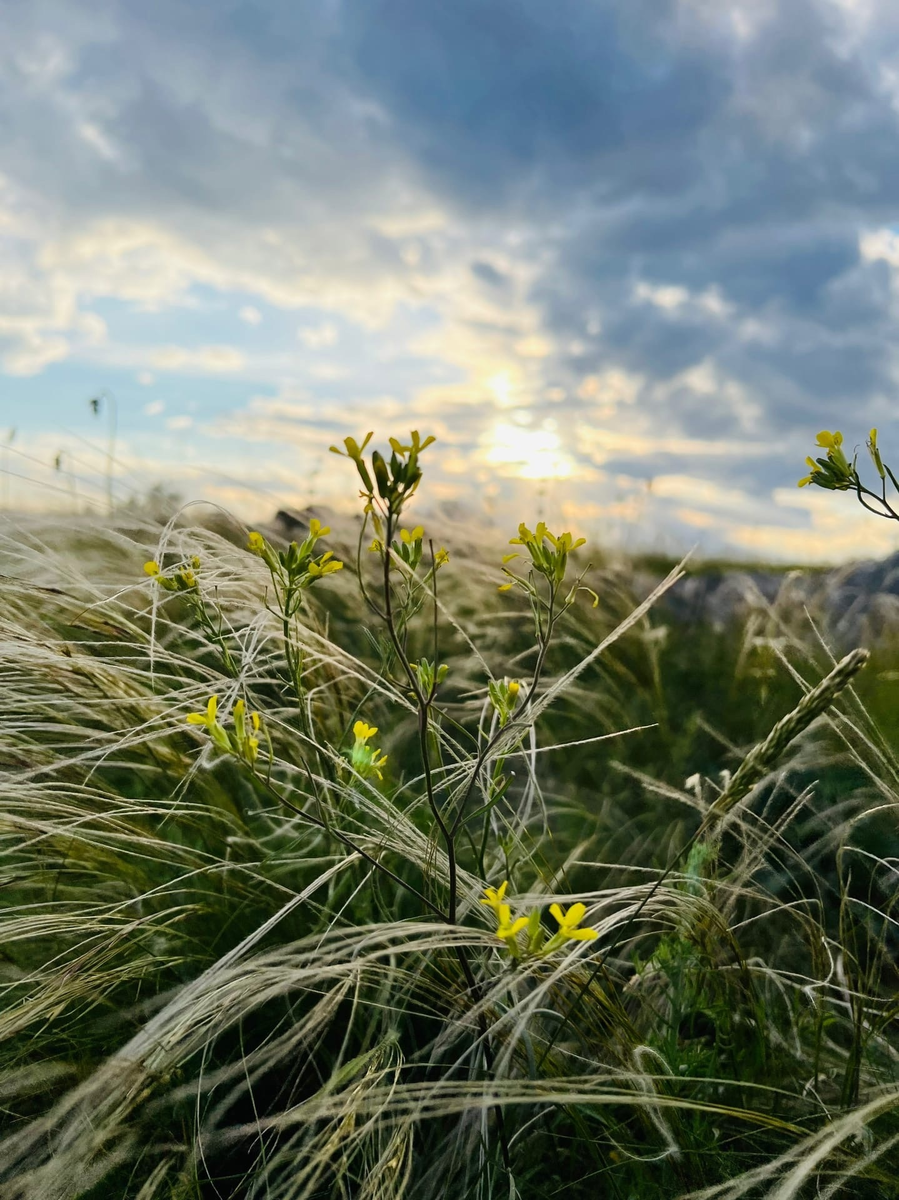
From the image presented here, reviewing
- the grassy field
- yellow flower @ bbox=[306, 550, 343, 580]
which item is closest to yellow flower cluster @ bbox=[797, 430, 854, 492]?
the grassy field

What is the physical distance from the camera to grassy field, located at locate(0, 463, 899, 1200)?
1.15m

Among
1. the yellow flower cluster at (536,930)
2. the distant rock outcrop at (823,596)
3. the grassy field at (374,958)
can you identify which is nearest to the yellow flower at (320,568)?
the grassy field at (374,958)

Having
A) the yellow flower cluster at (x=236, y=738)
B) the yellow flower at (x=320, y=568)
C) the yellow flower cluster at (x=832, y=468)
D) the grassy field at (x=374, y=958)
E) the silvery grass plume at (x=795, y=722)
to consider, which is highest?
the yellow flower cluster at (x=832, y=468)

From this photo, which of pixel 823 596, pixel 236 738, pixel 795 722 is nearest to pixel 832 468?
pixel 795 722

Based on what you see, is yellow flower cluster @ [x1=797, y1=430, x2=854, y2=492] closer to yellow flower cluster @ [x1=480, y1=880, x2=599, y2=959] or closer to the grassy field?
the grassy field

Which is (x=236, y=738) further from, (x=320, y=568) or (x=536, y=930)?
(x=536, y=930)

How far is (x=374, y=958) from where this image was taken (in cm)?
142

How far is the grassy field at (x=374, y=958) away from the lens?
1149mm

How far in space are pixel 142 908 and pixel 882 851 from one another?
162 centimetres

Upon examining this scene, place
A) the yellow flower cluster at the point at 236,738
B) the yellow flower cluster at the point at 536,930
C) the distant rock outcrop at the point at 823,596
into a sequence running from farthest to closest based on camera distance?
the distant rock outcrop at the point at 823,596 → the yellow flower cluster at the point at 236,738 → the yellow flower cluster at the point at 536,930

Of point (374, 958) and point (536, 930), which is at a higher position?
point (536, 930)

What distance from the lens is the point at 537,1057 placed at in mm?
1277

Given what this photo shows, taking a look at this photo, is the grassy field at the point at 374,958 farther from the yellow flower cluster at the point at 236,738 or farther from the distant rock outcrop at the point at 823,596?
the distant rock outcrop at the point at 823,596

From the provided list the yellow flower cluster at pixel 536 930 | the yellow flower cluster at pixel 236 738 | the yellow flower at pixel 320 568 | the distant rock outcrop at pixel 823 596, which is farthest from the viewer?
the distant rock outcrop at pixel 823 596
